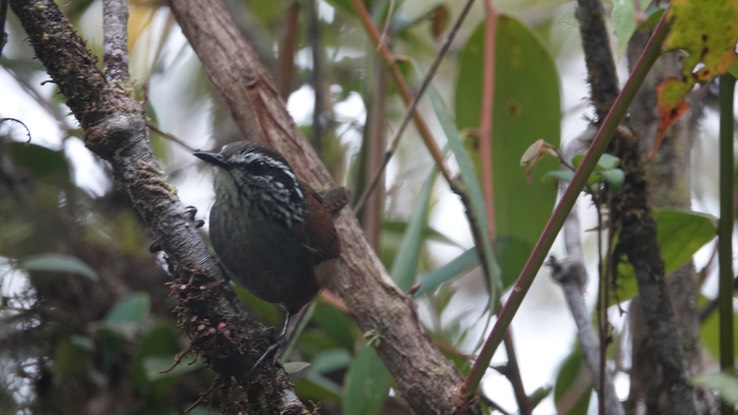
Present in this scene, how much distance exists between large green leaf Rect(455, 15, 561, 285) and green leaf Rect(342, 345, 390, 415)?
0.68 metres

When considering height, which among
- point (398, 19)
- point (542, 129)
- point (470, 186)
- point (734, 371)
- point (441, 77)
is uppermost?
point (441, 77)

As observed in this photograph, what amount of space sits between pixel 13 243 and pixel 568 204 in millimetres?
2105

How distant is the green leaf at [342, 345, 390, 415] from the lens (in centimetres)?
250

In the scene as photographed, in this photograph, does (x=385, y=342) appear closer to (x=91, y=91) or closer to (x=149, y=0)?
(x=91, y=91)

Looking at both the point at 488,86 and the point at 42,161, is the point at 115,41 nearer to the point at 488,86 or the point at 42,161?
the point at 488,86

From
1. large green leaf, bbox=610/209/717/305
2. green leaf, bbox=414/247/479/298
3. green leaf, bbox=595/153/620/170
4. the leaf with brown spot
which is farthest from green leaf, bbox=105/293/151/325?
the leaf with brown spot

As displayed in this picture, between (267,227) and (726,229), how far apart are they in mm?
1258

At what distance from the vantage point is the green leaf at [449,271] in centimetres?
272

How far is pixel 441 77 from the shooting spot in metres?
4.58

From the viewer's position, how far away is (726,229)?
223 centimetres

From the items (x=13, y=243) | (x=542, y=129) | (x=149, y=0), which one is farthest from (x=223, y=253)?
(x=149, y=0)

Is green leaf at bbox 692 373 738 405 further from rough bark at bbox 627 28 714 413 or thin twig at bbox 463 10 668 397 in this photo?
rough bark at bbox 627 28 714 413

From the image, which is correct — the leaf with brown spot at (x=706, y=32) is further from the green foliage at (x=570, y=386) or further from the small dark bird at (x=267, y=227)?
the green foliage at (x=570, y=386)

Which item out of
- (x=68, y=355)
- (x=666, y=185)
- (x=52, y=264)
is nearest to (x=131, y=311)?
(x=68, y=355)
